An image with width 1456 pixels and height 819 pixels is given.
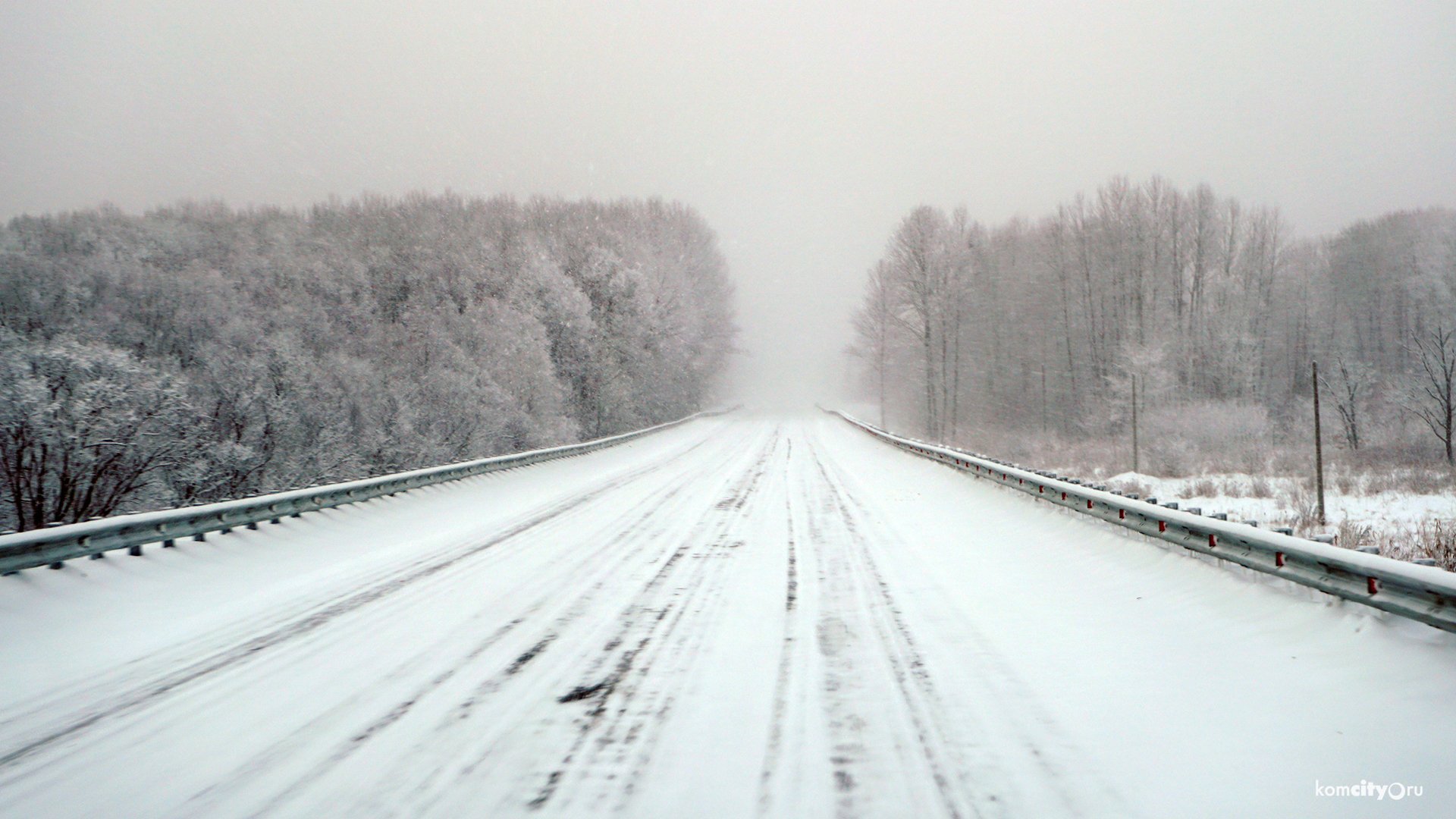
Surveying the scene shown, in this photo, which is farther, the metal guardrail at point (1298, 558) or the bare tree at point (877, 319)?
the bare tree at point (877, 319)

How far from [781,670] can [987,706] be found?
1262mm

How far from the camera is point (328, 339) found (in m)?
42.5

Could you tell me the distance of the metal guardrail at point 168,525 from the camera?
6355mm

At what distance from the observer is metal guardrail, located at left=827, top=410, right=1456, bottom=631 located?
4.17 metres

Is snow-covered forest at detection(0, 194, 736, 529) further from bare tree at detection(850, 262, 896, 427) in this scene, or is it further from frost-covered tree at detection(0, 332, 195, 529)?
bare tree at detection(850, 262, 896, 427)

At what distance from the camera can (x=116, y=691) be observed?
14.3 ft

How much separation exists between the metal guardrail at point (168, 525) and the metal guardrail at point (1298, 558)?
10.2 m

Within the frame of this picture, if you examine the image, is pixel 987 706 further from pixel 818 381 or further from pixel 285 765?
pixel 818 381

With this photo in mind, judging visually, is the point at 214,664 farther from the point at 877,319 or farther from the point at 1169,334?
the point at 877,319

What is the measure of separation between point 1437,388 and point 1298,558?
27677 millimetres

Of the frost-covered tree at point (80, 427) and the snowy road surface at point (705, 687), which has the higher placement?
the frost-covered tree at point (80, 427)

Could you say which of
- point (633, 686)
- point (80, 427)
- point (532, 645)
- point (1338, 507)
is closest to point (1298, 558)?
point (633, 686)

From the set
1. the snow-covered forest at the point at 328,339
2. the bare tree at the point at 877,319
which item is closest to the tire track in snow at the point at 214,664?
the snow-covered forest at the point at 328,339

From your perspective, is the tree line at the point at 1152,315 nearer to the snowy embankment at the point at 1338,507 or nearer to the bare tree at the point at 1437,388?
the bare tree at the point at 1437,388
